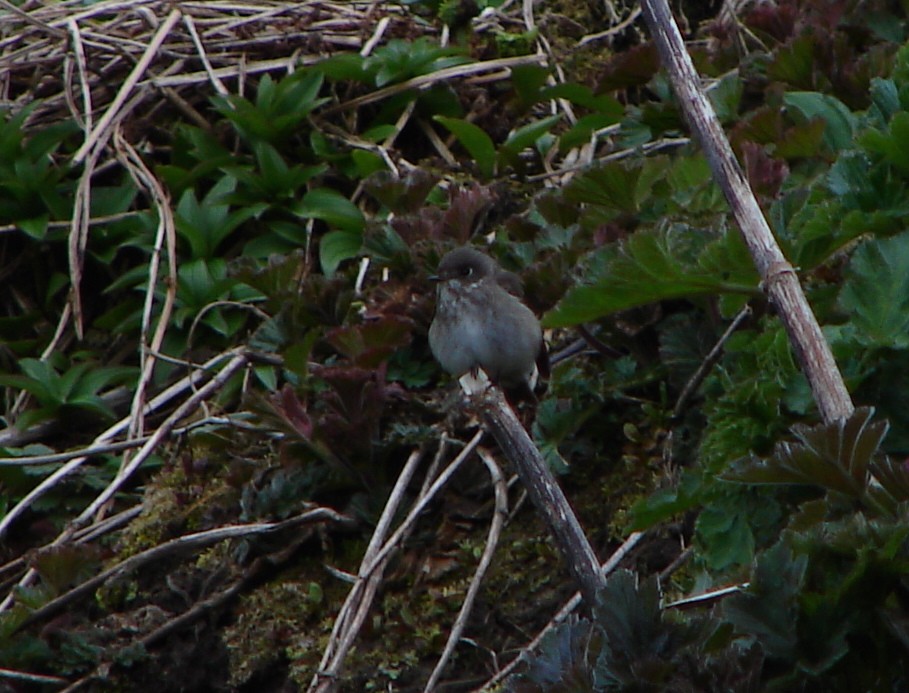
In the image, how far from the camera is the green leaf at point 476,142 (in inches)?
208

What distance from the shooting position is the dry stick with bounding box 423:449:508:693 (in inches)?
129

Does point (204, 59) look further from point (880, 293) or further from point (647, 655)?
point (647, 655)

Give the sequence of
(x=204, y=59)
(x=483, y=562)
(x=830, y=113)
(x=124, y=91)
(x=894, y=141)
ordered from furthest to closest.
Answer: (x=204, y=59)
(x=124, y=91)
(x=830, y=113)
(x=483, y=562)
(x=894, y=141)

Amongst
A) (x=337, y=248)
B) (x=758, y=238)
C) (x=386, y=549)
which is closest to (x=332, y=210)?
(x=337, y=248)

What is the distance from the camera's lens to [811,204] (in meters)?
3.29

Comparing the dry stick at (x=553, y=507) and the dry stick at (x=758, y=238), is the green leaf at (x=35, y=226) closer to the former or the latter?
the dry stick at (x=553, y=507)

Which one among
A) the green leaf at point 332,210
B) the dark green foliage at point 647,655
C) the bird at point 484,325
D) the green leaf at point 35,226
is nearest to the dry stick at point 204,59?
the green leaf at point 332,210

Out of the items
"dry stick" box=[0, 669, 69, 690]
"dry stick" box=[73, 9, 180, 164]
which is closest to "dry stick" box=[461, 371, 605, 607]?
"dry stick" box=[0, 669, 69, 690]

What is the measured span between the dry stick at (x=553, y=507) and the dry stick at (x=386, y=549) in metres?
1.02

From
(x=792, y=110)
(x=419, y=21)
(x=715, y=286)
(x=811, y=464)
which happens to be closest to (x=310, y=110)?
(x=419, y=21)

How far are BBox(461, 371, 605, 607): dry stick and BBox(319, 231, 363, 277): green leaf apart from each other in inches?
94.9

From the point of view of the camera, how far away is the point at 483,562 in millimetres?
3500

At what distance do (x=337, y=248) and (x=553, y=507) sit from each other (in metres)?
2.91

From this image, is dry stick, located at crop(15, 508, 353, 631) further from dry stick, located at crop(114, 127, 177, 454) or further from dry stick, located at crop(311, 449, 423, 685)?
dry stick, located at crop(114, 127, 177, 454)
